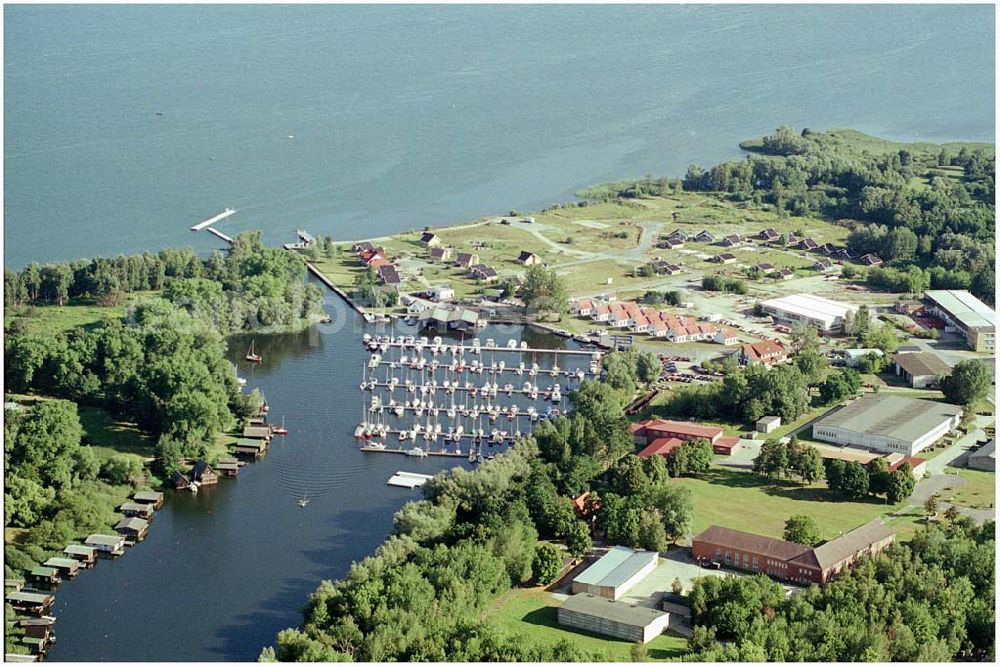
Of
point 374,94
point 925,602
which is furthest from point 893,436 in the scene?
point 374,94

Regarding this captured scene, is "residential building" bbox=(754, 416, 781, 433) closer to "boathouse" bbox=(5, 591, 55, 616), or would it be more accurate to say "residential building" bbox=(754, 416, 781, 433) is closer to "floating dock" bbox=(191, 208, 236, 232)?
"boathouse" bbox=(5, 591, 55, 616)

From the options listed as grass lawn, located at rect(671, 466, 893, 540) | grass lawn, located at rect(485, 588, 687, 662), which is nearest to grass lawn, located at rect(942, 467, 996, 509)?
grass lawn, located at rect(671, 466, 893, 540)

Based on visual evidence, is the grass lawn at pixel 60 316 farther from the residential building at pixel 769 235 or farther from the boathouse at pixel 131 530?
the residential building at pixel 769 235

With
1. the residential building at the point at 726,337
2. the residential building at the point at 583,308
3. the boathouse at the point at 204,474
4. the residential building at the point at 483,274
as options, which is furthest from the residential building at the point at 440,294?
the boathouse at the point at 204,474

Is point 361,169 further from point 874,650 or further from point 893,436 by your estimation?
point 874,650

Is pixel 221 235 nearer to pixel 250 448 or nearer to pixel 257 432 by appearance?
pixel 257 432

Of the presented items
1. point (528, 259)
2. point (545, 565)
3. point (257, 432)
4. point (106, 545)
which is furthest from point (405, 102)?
point (545, 565)
